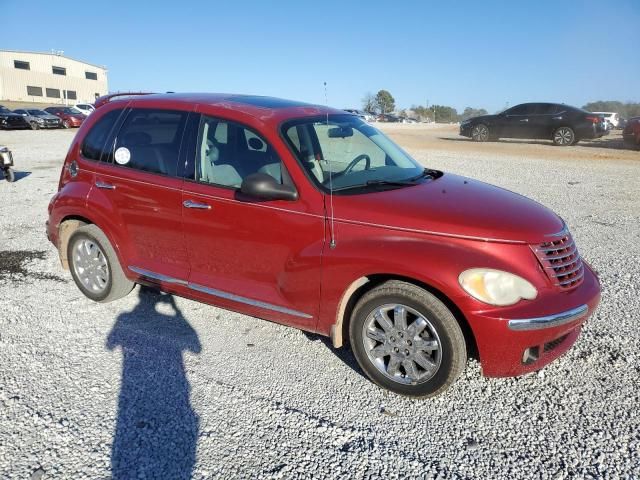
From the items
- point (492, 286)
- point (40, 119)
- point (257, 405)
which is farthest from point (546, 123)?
point (40, 119)

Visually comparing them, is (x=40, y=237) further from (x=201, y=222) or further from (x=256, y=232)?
(x=256, y=232)

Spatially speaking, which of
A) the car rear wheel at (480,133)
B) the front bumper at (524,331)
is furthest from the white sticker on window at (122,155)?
the car rear wheel at (480,133)

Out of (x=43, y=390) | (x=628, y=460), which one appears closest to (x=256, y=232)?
(x=43, y=390)

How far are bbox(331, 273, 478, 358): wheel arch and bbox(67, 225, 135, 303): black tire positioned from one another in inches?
88.6

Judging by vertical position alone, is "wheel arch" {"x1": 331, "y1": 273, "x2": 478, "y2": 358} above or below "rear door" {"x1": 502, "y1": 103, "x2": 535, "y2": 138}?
below

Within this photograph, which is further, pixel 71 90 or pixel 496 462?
pixel 71 90

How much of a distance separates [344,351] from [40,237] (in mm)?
5099

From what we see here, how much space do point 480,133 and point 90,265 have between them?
75.6ft

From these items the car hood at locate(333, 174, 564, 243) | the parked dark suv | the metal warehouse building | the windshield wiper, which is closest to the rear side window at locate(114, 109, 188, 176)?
the windshield wiper

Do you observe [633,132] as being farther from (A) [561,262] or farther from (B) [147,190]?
(B) [147,190]

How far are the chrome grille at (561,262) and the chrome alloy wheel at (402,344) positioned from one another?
0.81 metres

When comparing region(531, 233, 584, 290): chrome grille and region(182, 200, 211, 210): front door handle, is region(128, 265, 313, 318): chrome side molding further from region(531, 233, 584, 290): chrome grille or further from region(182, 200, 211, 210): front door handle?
region(531, 233, 584, 290): chrome grille

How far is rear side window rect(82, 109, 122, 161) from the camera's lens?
177 inches

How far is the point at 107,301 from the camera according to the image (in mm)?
4629
